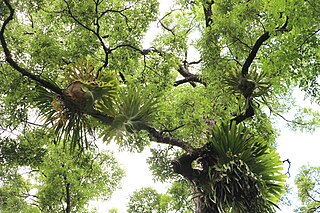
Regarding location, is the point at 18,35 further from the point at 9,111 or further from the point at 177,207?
the point at 177,207

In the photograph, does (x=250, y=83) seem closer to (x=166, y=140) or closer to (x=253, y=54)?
(x=253, y=54)

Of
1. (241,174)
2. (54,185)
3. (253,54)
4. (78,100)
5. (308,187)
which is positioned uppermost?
(308,187)

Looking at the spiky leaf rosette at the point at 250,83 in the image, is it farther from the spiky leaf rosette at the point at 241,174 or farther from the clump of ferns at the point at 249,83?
the spiky leaf rosette at the point at 241,174

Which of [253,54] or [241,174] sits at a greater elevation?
[253,54]

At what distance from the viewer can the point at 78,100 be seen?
3816mm

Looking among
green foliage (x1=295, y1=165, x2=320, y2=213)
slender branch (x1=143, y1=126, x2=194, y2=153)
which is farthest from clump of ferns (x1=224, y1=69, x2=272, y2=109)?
green foliage (x1=295, y1=165, x2=320, y2=213)

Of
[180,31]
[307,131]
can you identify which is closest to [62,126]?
[180,31]

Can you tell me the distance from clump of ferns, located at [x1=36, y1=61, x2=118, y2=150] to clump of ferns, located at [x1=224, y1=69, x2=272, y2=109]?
1.41 metres

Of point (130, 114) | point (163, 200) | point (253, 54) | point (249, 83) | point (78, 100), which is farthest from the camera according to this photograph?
point (163, 200)

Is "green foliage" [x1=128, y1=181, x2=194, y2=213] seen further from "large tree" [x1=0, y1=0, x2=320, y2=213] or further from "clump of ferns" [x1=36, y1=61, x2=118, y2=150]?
"clump of ferns" [x1=36, y1=61, x2=118, y2=150]

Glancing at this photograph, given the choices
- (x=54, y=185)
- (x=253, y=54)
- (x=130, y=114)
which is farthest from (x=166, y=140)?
(x=54, y=185)

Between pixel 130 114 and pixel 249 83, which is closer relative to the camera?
pixel 130 114

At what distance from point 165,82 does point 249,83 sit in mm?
1435

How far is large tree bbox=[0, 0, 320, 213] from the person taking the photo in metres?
3.96
